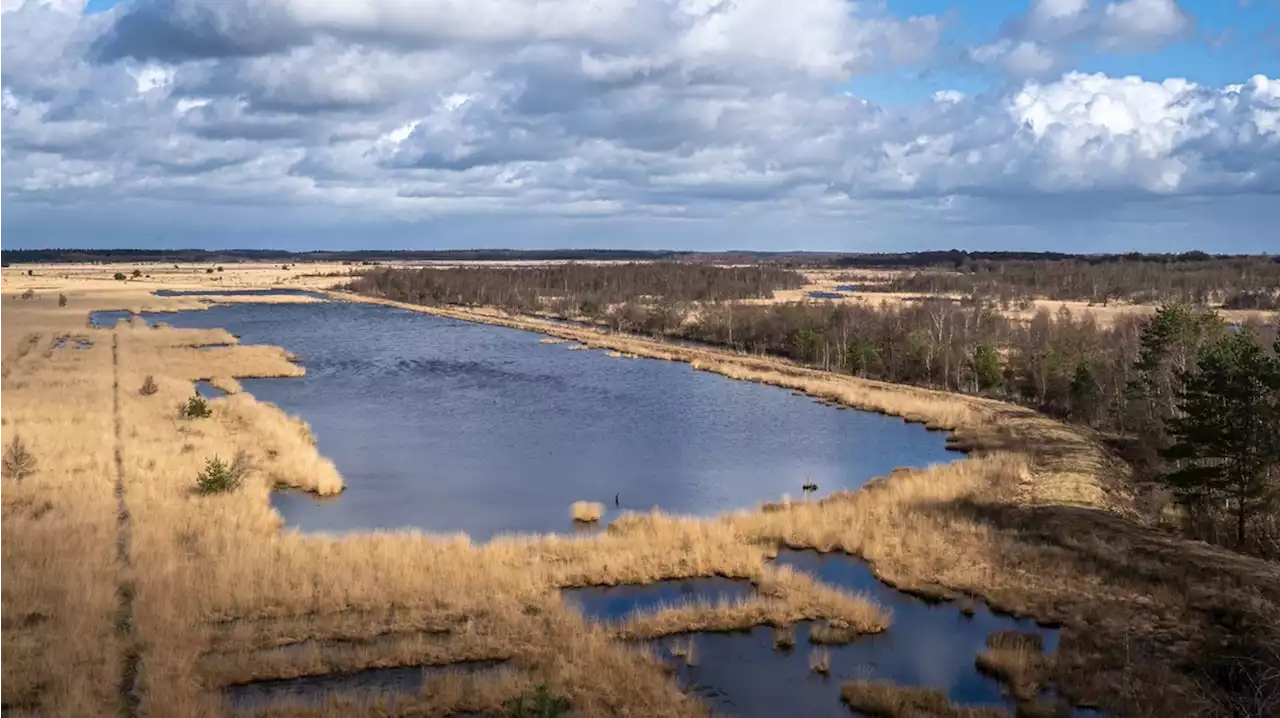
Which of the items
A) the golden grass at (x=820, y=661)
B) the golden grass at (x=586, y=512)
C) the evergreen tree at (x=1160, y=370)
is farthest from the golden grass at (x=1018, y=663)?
the evergreen tree at (x=1160, y=370)

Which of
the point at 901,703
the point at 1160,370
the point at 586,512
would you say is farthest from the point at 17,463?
the point at 1160,370

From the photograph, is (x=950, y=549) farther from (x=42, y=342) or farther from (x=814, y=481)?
(x=42, y=342)

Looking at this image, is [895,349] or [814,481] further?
[895,349]

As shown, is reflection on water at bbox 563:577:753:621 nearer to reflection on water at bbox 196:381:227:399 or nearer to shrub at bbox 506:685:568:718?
shrub at bbox 506:685:568:718

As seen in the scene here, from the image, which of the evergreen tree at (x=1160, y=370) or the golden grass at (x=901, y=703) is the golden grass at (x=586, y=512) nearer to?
the golden grass at (x=901, y=703)

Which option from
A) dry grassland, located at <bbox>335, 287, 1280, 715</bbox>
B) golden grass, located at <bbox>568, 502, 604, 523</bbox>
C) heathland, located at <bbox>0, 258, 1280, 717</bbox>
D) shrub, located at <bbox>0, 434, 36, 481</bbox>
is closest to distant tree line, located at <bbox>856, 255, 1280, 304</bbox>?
dry grassland, located at <bbox>335, 287, 1280, 715</bbox>

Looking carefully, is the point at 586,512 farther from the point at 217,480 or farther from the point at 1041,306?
the point at 1041,306

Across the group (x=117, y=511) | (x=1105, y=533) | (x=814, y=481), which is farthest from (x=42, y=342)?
(x=1105, y=533)
